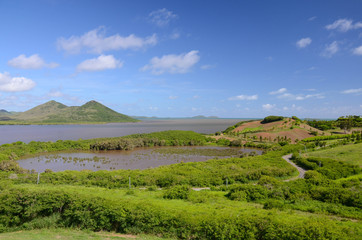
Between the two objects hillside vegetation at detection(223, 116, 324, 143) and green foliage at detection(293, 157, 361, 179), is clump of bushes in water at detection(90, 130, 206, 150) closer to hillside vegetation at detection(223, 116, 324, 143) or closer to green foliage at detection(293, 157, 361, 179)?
hillside vegetation at detection(223, 116, 324, 143)

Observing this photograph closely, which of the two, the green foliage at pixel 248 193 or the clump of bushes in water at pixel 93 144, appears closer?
the green foliage at pixel 248 193

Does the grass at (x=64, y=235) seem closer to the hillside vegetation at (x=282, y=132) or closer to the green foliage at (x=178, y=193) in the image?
the green foliage at (x=178, y=193)

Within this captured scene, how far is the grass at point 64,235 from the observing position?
380 inches

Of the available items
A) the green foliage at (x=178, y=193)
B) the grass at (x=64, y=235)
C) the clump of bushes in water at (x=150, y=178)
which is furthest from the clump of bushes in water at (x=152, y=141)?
the grass at (x=64, y=235)

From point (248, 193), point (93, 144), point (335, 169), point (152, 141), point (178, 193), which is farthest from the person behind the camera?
point (152, 141)

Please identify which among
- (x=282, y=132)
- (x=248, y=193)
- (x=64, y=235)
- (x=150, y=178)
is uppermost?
(x=282, y=132)

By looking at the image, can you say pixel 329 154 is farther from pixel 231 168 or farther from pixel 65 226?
pixel 65 226

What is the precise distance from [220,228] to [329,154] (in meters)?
32.1

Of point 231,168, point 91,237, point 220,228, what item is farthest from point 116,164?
point 220,228

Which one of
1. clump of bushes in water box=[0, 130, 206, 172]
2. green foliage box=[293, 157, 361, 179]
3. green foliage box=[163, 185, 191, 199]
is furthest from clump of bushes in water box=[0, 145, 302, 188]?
clump of bushes in water box=[0, 130, 206, 172]

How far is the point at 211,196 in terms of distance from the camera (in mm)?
15484

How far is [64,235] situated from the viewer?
10055mm

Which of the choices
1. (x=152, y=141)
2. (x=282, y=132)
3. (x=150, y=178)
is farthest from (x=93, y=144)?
(x=282, y=132)

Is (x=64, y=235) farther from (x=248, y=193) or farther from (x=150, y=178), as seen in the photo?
(x=248, y=193)
